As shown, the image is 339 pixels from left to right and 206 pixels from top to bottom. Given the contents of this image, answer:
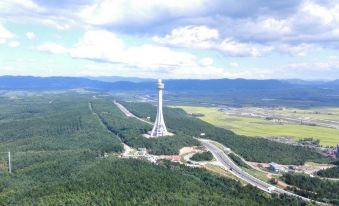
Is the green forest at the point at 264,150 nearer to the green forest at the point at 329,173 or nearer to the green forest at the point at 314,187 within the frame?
the green forest at the point at 329,173

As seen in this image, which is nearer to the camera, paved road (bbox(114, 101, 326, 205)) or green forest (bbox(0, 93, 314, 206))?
green forest (bbox(0, 93, 314, 206))

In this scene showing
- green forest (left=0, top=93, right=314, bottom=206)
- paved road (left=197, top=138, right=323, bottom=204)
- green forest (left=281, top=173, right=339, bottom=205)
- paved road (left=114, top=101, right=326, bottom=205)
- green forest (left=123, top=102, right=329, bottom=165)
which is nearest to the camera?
green forest (left=0, top=93, right=314, bottom=206)

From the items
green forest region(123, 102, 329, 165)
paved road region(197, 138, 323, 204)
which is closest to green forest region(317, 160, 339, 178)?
green forest region(123, 102, 329, 165)

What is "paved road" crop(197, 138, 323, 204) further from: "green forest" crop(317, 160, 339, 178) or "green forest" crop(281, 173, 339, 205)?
"green forest" crop(317, 160, 339, 178)

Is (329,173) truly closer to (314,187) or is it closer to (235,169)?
(314,187)

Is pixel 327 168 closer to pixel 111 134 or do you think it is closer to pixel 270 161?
pixel 270 161

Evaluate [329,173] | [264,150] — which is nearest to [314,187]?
[329,173]

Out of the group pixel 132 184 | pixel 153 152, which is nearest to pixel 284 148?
pixel 153 152

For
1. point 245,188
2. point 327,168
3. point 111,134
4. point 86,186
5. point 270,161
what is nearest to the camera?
point 86,186

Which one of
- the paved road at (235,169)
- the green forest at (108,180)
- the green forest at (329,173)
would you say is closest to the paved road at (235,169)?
the paved road at (235,169)
